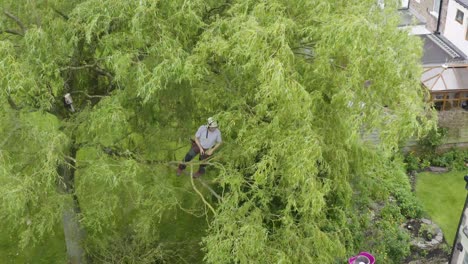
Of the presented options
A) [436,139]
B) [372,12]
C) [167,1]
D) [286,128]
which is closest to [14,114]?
[167,1]

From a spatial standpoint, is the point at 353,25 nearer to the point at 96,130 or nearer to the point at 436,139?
the point at 96,130

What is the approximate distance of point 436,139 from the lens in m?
14.9

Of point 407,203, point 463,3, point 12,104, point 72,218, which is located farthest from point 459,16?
point 12,104

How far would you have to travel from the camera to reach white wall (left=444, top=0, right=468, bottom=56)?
18.2 metres

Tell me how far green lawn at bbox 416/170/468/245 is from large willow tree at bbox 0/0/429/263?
18.9 feet

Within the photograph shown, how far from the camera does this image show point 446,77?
50.9 ft

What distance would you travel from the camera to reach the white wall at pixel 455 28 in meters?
18.2

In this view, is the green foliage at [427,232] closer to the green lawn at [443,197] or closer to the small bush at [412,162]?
the green lawn at [443,197]

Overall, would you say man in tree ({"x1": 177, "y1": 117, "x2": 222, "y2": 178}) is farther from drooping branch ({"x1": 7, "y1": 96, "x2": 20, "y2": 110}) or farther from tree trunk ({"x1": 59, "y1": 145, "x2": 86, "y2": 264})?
drooping branch ({"x1": 7, "y1": 96, "x2": 20, "y2": 110})

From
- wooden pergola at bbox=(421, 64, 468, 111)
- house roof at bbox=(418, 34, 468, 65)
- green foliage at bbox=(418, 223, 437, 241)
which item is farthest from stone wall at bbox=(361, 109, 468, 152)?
green foliage at bbox=(418, 223, 437, 241)

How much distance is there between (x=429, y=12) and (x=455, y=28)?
7.11 ft

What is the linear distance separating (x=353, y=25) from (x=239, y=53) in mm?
1657

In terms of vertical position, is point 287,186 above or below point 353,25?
below

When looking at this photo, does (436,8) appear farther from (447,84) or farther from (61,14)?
(61,14)
